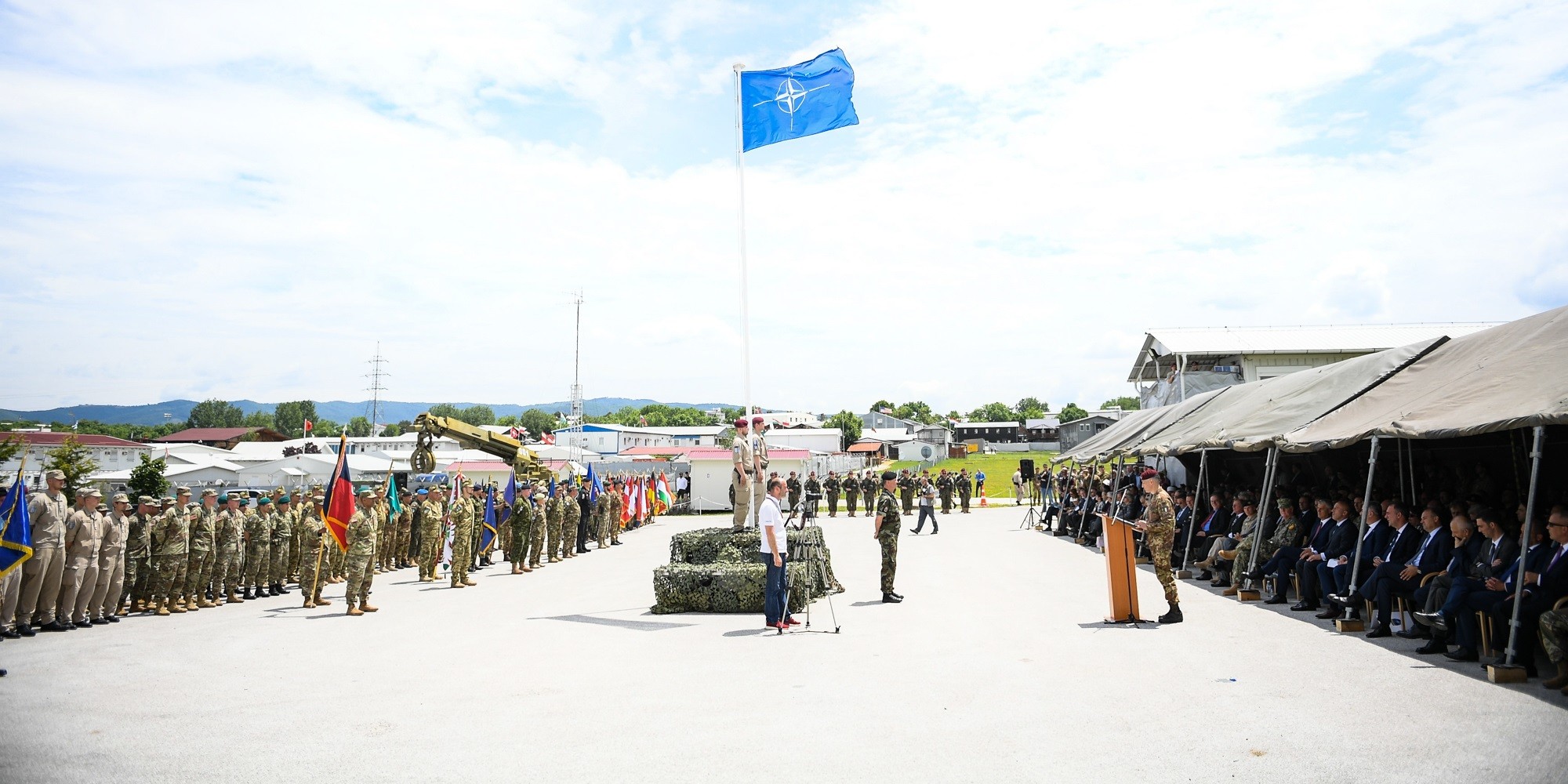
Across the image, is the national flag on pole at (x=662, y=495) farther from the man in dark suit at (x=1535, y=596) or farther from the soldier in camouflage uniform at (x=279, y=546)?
the man in dark suit at (x=1535, y=596)

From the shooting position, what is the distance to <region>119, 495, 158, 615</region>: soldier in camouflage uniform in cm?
1166

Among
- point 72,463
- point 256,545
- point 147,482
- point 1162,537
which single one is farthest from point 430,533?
point 72,463

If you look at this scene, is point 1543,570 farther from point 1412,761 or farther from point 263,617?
point 263,617

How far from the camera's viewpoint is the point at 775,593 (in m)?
9.80

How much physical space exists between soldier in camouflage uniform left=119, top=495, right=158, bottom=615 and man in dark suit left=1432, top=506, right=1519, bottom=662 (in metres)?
15.1

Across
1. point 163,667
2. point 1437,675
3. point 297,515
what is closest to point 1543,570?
point 1437,675

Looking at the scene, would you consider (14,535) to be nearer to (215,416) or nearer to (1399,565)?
(1399,565)

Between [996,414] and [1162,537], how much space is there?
167 meters

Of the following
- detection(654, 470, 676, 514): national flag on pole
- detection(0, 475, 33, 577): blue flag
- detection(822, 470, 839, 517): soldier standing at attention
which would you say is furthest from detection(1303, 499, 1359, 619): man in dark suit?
detection(654, 470, 676, 514): national flag on pole

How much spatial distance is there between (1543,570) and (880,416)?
5461 inches

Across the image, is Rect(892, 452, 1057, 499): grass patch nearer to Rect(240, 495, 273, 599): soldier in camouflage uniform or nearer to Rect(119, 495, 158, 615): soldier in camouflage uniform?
Rect(240, 495, 273, 599): soldier in camouflage uniform

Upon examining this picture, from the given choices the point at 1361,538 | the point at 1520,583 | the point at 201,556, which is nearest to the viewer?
the point at 1520,583

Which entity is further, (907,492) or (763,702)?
(907,492)

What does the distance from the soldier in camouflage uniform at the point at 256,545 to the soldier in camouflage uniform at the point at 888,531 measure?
945cm
